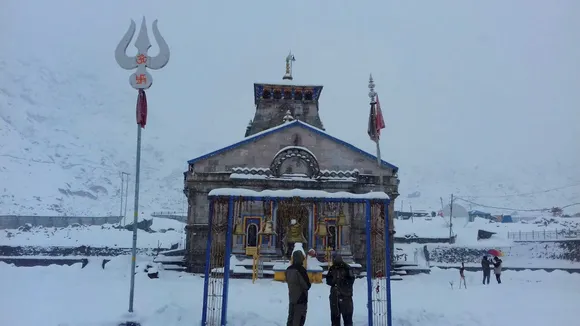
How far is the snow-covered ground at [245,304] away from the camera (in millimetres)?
10578

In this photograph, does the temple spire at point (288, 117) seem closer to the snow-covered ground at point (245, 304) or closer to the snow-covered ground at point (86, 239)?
the snow-covered ground at point (245, 304)

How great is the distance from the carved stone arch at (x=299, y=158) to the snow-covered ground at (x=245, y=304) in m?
7.07

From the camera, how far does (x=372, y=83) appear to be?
15250 mm

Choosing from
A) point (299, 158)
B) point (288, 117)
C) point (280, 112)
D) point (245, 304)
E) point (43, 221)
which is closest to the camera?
point (245, 304)

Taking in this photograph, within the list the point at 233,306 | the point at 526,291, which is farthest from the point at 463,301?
the point at 233,306

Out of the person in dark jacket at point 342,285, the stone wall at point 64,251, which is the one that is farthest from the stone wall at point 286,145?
the stone wall at point 64,251

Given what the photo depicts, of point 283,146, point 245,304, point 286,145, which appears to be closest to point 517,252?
point 286,145

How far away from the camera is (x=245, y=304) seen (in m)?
12.6

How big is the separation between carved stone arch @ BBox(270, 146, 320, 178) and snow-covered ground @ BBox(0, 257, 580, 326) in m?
7.07

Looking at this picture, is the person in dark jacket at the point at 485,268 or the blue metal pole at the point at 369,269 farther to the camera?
the person in dark jacket at the point at 485,268

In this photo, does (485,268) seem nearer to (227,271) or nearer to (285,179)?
(285,179)

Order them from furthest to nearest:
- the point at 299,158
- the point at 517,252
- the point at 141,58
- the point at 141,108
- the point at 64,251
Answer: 1. the point at 517,252
2. the point at 64,251
3. the point at 299,158
4. the point at 141,108
5. the point at 141,58

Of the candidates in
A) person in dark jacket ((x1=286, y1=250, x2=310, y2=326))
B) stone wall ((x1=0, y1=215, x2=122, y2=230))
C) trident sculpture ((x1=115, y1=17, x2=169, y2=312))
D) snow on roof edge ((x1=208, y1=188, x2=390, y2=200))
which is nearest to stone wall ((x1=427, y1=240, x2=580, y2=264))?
snow on roof edge ((x1=208, y1=188, x2=390, y2=200))

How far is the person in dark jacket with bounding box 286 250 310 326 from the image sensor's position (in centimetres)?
896
